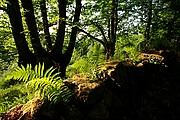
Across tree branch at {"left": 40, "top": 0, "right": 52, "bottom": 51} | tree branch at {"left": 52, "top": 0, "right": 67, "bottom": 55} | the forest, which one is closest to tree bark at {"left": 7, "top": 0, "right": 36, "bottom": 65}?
the forest

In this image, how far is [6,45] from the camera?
1463 cm

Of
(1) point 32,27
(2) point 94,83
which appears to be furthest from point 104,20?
(2) point 94,83

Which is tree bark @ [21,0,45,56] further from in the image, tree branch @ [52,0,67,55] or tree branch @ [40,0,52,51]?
tree branch @ [40,0,52,51]

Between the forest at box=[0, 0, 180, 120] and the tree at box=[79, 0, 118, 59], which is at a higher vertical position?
the tree at box=[79, 0, 118, 59]

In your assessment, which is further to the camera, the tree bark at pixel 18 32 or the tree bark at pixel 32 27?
the tree bark at pixel 32 27

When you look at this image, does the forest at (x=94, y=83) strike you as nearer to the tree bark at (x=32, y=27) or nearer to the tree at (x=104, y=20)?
the tree bark at (x=32, y=27)

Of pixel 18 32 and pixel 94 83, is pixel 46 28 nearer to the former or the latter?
pixel 18 32

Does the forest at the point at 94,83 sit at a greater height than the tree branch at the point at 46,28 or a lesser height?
lesser

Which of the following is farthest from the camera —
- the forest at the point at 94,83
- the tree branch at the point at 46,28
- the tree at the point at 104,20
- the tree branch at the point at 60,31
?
the tree at the point at 104,20

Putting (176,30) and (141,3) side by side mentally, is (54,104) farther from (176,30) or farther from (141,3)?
(141,3)

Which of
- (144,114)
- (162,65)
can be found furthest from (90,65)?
(162,65)

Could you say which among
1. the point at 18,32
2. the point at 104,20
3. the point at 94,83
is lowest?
the point at 94,83

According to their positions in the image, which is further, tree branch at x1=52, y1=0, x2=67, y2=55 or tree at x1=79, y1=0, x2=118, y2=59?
tree at x1=79, y1=0, x2=118, y2=59

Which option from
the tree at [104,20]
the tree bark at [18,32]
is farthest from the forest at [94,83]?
the tree at [104,20]
